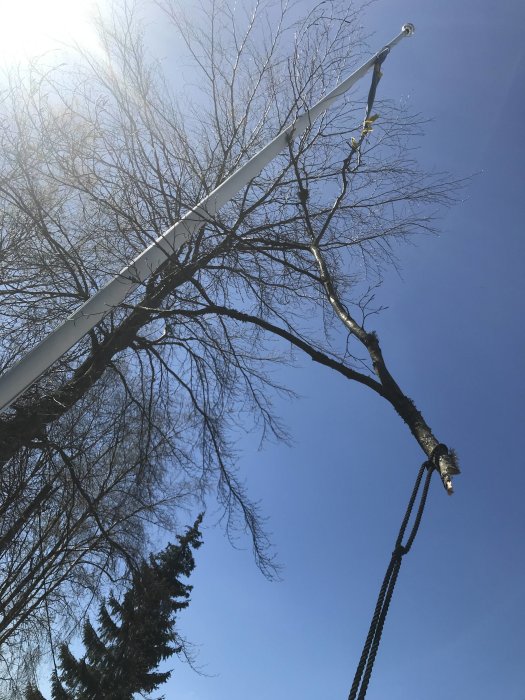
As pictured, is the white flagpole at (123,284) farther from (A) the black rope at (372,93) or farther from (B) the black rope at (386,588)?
(B) the black rope at (386,588)

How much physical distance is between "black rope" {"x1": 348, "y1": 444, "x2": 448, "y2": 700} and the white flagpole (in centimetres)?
215

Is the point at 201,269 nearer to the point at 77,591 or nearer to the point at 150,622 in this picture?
the point at 77,591

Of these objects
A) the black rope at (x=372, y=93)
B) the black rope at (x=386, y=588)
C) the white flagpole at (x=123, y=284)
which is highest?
the black rope at (x=372, y=93)

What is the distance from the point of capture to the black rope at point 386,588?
1.69m

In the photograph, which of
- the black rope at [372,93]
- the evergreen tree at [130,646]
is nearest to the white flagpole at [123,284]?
the black rope at [372,93]

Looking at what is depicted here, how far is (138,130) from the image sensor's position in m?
5.06

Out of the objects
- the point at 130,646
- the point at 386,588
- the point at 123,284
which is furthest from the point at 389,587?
the point at 130,646

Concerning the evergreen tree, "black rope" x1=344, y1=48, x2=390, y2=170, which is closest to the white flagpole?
"black rope" x1=344, y1=48, x2=390, y2=170

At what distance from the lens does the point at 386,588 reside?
1.82 m

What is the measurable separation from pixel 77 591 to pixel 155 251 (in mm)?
7064

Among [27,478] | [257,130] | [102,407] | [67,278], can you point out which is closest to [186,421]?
[102,407]

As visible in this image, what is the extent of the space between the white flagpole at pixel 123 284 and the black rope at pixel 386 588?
2150 millimetres

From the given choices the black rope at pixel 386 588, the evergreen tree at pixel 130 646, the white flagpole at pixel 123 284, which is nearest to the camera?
the black rope at pixel 386 588

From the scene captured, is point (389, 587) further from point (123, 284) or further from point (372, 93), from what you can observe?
point (372, 93)
